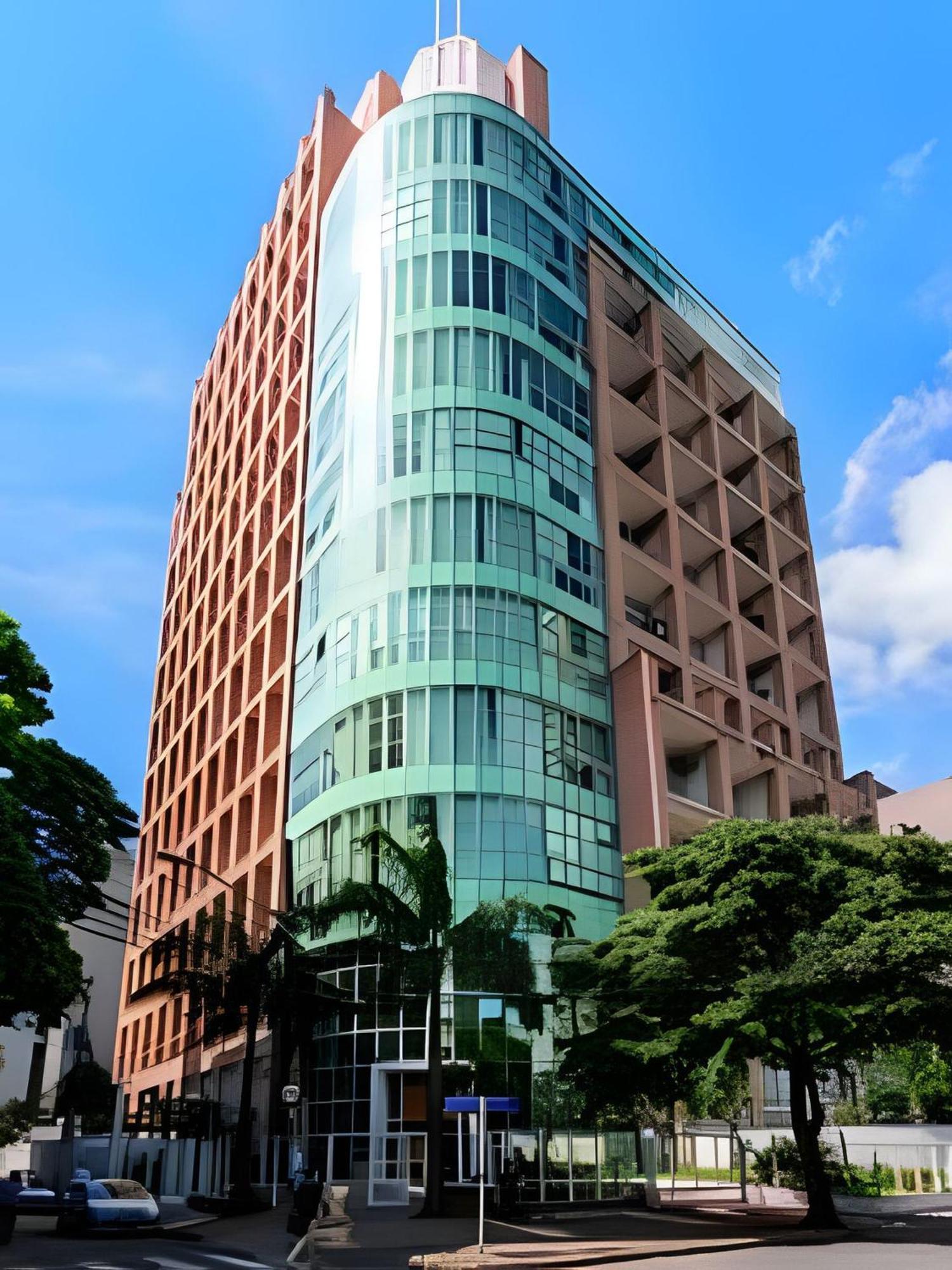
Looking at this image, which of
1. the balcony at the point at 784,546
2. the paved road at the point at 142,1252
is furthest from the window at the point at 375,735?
the balcony at the point at 784,546

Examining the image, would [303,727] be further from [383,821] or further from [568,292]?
[568,292]

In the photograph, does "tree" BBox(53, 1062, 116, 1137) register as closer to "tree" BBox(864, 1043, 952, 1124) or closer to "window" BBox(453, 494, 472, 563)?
"tree" BBox(864, 1043, 952, 1124)

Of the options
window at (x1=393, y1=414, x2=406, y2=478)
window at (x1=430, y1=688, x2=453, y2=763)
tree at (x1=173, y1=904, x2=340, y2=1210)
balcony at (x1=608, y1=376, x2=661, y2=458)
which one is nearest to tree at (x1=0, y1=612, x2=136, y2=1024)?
tree at (x1=173, y1=904, x2=340, y2=1210)

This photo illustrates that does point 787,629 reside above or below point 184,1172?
above

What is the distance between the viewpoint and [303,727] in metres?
53.1

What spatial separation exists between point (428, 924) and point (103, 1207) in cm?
1148

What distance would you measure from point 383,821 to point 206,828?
2885cm

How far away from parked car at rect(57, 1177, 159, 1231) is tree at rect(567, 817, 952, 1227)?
40.4ft

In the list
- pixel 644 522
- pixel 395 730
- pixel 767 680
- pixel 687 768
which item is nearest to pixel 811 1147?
pixel 395 730

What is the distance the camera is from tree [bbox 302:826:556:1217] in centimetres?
3444

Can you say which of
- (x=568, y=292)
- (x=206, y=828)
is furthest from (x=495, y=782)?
(x=206, y=828)

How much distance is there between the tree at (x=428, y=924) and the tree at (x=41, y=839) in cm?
840

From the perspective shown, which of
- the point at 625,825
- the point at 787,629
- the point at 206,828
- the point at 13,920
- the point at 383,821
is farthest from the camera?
the point at 787,629

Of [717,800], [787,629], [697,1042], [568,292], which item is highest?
[568,292]
